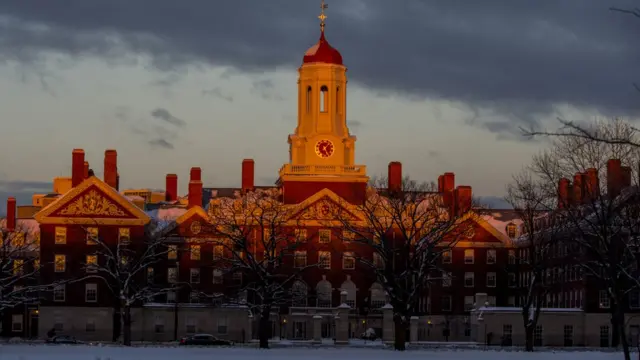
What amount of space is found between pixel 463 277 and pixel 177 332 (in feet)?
90.0

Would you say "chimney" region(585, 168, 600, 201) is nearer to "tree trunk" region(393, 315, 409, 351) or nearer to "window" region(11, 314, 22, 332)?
"tree trunk" region(393, 315, 409, 351)

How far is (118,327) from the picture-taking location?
389 feet

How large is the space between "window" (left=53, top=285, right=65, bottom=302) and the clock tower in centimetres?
2132

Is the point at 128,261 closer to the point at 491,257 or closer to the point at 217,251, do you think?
the point at 217,251

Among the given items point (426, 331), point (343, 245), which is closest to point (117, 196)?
point (343, 245)

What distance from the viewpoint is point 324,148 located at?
421 feet

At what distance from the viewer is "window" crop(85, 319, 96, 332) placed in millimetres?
117863

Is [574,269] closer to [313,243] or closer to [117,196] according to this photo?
[313,243]

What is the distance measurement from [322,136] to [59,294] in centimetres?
2729

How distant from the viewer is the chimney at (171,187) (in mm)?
143000

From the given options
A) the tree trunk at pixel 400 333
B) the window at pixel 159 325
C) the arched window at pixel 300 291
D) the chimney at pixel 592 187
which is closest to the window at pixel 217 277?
the arched window at pixel 300 291

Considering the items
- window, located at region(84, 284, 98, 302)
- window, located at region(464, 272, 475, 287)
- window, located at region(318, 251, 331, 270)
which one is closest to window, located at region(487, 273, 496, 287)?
window, located at region(464, 272, 475, 287)

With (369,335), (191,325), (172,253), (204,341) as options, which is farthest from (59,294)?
(369,335)

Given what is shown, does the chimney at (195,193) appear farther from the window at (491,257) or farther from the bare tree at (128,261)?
the window at (491,257)
